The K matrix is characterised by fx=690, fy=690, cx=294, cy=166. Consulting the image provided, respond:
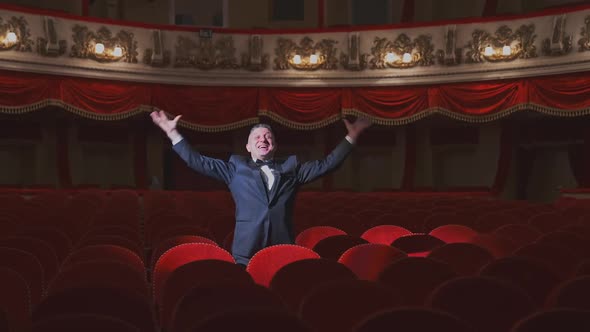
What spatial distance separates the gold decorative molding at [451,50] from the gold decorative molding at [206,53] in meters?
5.06

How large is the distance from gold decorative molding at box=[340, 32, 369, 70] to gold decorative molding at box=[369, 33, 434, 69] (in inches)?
7.9

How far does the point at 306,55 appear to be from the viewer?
17.3 metres

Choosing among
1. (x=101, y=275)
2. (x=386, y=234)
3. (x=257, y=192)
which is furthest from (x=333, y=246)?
(x=101, y=275)

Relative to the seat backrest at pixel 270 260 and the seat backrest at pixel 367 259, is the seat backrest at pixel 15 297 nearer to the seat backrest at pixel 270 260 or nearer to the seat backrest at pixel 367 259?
the seat backrest at pixel 270 260

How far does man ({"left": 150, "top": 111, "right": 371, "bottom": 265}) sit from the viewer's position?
4422 millimetres

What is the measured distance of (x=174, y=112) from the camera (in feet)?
54.9

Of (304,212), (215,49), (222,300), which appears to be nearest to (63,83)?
(215,49)

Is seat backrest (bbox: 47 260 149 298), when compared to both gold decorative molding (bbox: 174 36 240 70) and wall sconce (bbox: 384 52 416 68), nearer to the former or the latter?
gold decorative molding (bbox: 174 36 240 70)

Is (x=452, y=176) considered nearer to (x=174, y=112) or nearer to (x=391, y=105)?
(x=391, y=105)

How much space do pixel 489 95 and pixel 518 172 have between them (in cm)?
370

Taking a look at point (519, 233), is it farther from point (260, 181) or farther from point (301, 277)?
point (301, 277)

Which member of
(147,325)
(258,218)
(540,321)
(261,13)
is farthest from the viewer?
(261,13)

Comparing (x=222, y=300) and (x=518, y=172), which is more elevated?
(x=222, y=300)

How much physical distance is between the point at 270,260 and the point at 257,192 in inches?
27.9
